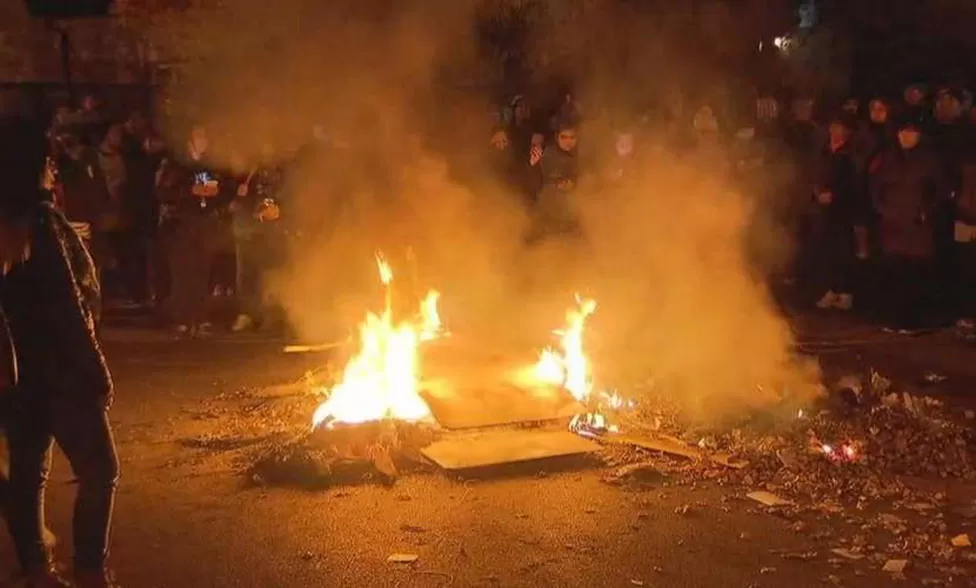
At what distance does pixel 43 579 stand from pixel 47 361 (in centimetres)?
95

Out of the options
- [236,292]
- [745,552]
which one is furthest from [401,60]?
[745,552]

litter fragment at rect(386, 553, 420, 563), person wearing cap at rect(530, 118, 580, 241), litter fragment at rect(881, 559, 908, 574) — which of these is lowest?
litter fragment at rect(881, 559, 908, 574)

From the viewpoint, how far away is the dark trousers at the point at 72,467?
4699 millimetres

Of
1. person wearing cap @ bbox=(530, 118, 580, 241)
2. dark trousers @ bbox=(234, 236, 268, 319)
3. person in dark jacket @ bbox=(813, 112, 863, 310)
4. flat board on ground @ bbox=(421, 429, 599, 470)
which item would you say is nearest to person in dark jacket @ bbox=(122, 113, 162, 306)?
dark trousers @ bbox=(234, 236, 268, 319)

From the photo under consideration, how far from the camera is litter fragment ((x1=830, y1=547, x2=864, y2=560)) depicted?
5.48 meters

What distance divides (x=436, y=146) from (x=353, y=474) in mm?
5996

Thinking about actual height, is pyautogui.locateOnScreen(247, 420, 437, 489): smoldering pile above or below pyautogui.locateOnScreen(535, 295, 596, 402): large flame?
below

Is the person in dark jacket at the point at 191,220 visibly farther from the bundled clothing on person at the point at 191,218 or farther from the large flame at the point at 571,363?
the large flame at the point at 571,363

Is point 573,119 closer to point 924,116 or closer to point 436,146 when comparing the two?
point 436,146

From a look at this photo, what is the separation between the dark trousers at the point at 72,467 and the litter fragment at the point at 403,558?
1.28m

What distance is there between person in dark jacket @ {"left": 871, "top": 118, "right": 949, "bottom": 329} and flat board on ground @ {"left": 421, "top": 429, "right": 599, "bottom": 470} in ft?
16.7

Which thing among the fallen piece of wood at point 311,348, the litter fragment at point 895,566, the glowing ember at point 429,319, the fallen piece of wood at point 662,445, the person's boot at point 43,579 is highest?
the glowing ember at point 429,319

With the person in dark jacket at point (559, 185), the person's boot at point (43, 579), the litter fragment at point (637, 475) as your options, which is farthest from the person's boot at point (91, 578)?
the person in dark jacket at point (559, 185)

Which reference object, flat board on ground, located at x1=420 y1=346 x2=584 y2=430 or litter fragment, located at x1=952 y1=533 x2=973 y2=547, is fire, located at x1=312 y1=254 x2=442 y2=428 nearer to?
flat board on ground, located at x1=420 y1=346 x2=584 y2=430
